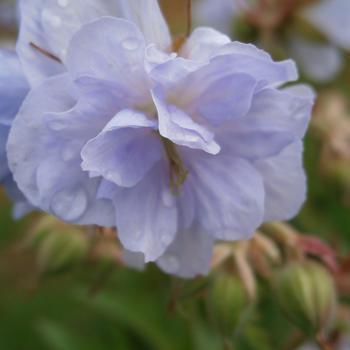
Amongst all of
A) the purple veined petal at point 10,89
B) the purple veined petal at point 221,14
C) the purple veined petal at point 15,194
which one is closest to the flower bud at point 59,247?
the purple veined petal at point 15,194

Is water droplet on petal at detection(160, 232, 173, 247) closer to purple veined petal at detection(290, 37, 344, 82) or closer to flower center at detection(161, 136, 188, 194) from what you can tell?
flower center at detection(161, 136, 188, 194)

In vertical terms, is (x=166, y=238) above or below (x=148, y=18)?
below

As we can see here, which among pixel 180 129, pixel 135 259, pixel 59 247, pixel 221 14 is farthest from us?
Answer: pixel 221 14

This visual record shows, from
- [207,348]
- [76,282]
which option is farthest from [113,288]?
[207,348]

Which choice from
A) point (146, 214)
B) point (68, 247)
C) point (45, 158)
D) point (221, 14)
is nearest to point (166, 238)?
point (146, 214)

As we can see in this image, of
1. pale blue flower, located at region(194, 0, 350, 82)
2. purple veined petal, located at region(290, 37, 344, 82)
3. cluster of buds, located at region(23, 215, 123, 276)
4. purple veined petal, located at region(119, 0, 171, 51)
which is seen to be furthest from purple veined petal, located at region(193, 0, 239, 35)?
purple veined petal, located at region(119, 0, 171, 51)

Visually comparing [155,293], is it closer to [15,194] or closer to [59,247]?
[59,247]
